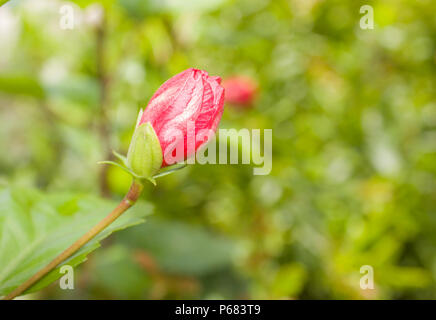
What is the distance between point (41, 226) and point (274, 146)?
2.30 ft

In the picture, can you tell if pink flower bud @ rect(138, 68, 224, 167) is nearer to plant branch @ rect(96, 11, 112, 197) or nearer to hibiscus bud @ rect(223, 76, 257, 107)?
plant branch @ rect(96, 11, 112, 197)

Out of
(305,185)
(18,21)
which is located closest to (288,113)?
(305,185)

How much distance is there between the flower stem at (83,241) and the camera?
13.5 inches

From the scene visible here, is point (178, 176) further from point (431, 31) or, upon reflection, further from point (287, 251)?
point (431, 31)

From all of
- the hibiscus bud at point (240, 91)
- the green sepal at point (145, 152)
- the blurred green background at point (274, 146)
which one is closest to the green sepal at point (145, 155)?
the green sepal at point (145, 152)

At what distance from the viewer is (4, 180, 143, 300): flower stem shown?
13.5 inches

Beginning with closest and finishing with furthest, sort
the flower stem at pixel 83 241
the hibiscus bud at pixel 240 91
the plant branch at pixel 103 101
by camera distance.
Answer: the flower stem at pixel 83 241, the plant branch at pixel 103 101, the hibiscus bud at pixel 240 91

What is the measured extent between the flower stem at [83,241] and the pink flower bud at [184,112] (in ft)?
0.13

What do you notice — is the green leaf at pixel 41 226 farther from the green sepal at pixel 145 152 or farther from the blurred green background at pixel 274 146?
the blurred green background at pixel 274 146

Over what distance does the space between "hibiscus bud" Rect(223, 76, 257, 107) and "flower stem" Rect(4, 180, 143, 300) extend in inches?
26.0

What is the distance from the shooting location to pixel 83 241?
0.34 metres

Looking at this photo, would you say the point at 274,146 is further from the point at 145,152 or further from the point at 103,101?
the point at 145,152

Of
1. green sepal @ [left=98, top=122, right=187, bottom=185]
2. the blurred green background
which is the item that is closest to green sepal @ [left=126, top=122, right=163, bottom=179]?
green sepal @ [left=98, top=122, right=187, bottom=185]

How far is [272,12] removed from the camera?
1.21 meters
